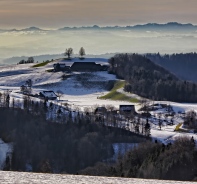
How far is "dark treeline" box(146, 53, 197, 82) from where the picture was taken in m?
145

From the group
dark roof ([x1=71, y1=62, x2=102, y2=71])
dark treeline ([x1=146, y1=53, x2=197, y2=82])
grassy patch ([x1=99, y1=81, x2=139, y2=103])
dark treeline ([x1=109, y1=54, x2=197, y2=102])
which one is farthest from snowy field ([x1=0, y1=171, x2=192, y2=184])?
dark treeline ([x1=146, y1=53, x2=197, y2=82])

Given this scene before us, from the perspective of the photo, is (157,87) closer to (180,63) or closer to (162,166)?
(162,166)

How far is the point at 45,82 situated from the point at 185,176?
52.0m

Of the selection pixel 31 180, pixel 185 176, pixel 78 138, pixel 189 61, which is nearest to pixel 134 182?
pixel 31 180

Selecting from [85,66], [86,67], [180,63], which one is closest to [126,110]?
[86,67]

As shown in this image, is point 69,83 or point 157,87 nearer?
point 157,87

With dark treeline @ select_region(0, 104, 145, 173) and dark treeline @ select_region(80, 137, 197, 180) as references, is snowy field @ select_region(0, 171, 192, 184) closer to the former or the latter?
dark treeline @ select_region(80, 137, 197, 180)

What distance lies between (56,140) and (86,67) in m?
41.1

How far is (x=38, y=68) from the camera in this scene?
77312mm

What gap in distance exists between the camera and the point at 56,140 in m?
32.6

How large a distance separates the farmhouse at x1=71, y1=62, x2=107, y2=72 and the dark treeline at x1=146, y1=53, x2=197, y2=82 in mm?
71877

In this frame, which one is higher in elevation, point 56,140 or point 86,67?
point 86,67

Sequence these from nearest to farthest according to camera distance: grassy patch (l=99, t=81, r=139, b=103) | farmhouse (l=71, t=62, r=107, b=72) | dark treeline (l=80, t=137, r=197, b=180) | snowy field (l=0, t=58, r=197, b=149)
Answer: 1. dark treeline (l=80, t=137, r=197, b=180)
2. grassy patch (l=99, t=81, r=139, b=103)
3. snowy field (l=0, t=58, r=197, b=149)
4. farmhouse (l=71, t=62, r=107, b=72)

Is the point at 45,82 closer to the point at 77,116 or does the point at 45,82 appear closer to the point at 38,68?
the point at 38,68
